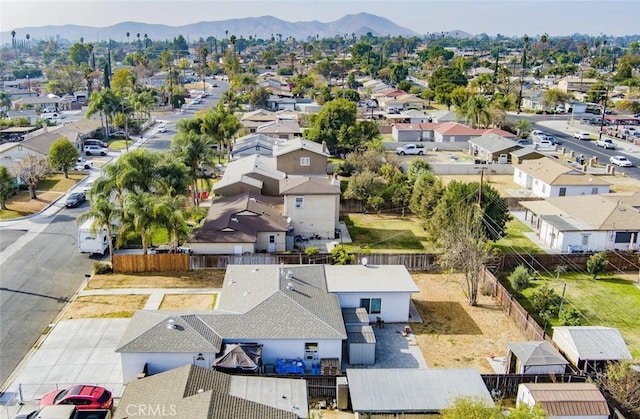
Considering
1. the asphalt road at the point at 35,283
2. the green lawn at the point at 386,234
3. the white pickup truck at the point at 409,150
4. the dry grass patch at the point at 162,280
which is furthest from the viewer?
the white pickup truck at the point at 409,150

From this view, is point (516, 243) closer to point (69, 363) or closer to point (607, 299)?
point (607, 299)

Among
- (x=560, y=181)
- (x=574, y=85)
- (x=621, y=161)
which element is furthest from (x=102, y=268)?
(x=574, y=85)

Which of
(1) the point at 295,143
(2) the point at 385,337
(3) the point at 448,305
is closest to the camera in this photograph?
(2) the point at 385,337

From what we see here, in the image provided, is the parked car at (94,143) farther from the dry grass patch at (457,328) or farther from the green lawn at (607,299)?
the green lawn at (607,299)

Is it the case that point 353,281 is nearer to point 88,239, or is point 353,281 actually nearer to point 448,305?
point 448,305

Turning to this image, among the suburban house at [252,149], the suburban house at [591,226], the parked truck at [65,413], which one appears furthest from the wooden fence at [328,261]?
the suburban house at [252,149]

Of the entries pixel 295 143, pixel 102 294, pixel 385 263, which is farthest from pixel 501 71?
pixel 102 294
